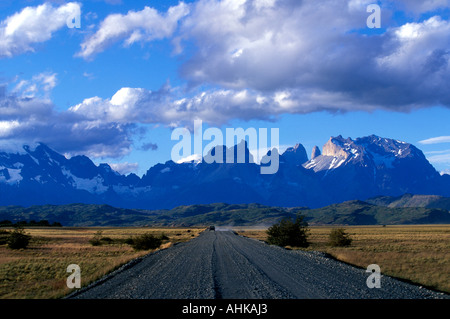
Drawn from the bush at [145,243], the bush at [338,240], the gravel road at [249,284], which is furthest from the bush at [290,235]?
the gravel road at [249,284]

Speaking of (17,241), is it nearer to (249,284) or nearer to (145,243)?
(145,243)

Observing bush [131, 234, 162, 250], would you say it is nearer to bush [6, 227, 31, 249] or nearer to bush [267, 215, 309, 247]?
bush [267, 215, 309, 247]

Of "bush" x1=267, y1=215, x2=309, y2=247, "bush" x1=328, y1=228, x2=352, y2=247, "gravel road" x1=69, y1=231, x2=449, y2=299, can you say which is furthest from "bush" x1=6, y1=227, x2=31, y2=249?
"bush" x1=328, y1=228, x2=352, y2=247

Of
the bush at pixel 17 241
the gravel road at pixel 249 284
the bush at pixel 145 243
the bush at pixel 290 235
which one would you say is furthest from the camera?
the bush at pixel 17 241

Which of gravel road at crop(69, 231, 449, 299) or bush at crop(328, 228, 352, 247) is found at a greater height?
gravel road at crop(69, 231, 449, 299)

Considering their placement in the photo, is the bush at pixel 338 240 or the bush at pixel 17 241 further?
the bush at pixel 17 241

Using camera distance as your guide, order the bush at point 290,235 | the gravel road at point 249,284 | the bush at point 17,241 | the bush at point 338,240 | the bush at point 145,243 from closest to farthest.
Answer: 1. the gravel road at point 249,284
2. the bush at point 290,235
3. the bush at point 145,243
4. the bush at point 338,240
5. the bush at point 17,241

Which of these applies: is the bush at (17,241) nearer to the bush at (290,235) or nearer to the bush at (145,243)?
the bush at (145,243)

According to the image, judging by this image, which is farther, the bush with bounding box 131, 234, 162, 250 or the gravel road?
the bush with bounding box 131, 234, 162, 250

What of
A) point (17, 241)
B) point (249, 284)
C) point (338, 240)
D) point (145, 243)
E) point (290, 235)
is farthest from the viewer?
point (17, 241)

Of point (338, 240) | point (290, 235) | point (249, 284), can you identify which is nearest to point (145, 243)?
point (290, 235)
